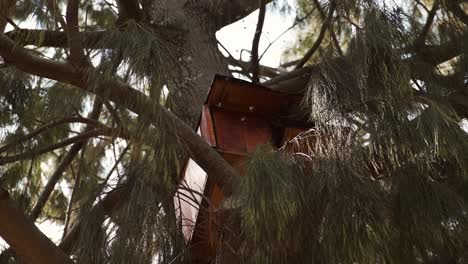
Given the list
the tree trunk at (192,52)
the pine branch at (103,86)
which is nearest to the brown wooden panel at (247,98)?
the tree trunk at (192,52)

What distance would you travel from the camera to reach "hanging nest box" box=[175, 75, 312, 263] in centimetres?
164

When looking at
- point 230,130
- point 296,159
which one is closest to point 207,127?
point 230,130

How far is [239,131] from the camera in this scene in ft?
5.75

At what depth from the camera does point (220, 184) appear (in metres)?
1.51

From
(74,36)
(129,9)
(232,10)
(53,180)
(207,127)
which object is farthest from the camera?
(232,10)

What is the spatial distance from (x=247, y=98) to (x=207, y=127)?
14cm

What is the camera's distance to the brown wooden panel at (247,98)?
1739mm

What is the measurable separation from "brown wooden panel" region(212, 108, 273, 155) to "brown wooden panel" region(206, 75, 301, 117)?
0.02m

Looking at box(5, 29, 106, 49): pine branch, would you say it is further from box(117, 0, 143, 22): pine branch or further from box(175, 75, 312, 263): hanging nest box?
box(117, 0, 143, 22): pine branch

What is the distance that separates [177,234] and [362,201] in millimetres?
396

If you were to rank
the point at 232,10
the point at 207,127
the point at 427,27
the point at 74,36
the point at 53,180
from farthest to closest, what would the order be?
the point at 232,10, the point at 53,180, the point at 427,27, the point at 207,127, the point at 74,36

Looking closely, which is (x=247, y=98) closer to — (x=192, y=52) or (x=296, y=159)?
(x=296, y=159)

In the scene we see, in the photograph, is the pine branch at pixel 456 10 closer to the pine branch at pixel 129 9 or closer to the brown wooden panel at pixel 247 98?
the brown wooden panel at pixel 247 98

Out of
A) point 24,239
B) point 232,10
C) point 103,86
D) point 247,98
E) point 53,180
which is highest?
point 232,10
